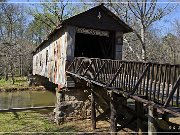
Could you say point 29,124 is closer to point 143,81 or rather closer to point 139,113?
point 139,113

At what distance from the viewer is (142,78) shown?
770 cm

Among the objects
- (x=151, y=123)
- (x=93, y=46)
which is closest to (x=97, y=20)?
(x=93, y=46)

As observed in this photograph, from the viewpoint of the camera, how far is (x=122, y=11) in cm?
2856

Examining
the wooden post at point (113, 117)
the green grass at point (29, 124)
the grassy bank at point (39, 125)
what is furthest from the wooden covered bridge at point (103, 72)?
the green grass at point (29, 124)

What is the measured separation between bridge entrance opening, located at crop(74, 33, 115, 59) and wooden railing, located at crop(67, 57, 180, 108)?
3.99 meters

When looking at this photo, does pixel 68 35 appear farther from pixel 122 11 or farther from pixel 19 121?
pixel 122 11

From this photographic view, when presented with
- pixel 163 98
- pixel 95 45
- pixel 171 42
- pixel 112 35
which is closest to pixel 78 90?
pixel 112 35

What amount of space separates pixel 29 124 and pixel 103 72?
18.3 ft

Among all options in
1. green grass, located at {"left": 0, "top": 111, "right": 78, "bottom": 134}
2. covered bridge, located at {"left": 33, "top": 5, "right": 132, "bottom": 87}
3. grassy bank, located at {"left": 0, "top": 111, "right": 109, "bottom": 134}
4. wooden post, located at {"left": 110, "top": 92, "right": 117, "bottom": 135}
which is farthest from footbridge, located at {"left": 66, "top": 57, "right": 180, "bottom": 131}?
green grass, located at {"left": 0, "top": 111, "right": 78, "bottom": 134}

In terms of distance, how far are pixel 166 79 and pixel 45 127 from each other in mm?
8216

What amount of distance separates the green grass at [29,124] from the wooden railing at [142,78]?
2806 millimetres

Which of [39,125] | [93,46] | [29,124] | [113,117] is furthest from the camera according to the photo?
[93,46]

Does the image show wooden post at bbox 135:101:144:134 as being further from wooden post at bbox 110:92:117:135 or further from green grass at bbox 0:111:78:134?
green grass at bbox 0:111:78:134

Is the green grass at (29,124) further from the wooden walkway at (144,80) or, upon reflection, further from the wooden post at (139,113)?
the wooden post at (139,113)
